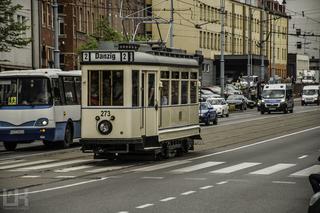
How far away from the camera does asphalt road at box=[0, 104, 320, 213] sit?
1365 cm

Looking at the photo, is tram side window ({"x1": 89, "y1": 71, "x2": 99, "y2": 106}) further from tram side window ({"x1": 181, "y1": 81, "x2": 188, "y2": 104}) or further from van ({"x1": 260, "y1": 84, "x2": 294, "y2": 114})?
van ({"x1": 260, "y1": 84, "x2": 294, "y2": 114})

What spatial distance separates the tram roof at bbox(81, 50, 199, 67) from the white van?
Answer: 226ft

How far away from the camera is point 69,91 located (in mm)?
29359

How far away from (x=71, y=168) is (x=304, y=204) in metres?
7.86

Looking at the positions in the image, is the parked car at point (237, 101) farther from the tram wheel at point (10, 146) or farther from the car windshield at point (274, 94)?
the tram wheel at point (10, 146)

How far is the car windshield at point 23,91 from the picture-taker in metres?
27.3

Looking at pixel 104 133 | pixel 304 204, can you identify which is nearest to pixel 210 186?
pixel 304 204

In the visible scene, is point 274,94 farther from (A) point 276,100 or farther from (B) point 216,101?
(B) point 216,101

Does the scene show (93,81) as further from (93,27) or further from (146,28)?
(146,28)

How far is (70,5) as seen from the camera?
67.2 m

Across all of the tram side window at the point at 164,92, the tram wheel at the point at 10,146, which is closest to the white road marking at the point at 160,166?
the tram side window at the point at 164,92

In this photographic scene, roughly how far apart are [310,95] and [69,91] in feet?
221

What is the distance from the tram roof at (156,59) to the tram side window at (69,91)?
5314 mm

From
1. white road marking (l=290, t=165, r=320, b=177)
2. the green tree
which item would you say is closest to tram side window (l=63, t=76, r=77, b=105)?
the green tree
